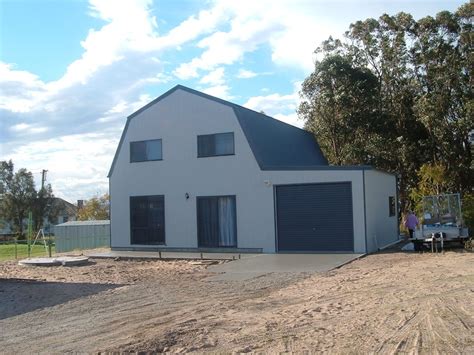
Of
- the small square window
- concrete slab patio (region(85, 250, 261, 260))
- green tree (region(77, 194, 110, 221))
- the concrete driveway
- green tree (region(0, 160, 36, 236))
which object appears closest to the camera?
the concrete driveway

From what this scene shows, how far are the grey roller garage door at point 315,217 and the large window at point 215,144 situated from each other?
9.78 feet

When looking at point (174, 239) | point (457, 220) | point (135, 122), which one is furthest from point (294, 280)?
point (135, 122)

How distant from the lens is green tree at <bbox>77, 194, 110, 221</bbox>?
53.8 metres

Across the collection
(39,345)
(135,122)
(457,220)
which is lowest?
(39,345)

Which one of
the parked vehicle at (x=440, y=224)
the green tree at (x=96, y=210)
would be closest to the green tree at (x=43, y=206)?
the green tree at (x=96, y=210)

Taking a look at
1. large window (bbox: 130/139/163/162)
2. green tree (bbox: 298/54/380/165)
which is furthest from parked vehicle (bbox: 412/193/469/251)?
green tree (bbox: 298/54/380/165)

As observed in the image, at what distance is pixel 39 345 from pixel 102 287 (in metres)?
5.56

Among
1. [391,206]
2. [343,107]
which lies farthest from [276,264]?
[343,107]

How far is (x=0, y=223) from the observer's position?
6238 cm

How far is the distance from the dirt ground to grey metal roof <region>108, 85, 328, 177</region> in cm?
812

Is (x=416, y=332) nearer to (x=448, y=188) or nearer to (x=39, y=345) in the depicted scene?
(x=39, y=345)

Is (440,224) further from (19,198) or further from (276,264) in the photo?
(19,198)

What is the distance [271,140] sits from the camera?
24.5 m

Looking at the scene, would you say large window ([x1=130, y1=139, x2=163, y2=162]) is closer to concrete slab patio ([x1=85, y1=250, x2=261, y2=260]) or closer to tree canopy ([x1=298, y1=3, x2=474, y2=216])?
concrete slab patio ([x1=85, y1=250, x2=261, y2=260])
